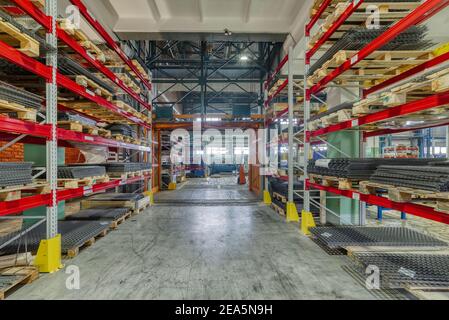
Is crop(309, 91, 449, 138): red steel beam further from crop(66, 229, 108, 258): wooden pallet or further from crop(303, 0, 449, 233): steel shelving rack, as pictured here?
crop(66, 229, 108, 258): wooden pallet

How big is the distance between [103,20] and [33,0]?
4908 millimetres

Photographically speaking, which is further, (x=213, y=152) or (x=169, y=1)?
(x=213, y=152)

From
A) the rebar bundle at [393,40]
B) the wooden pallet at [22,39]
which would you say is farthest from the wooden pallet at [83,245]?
the rebar bundle at [393,40]

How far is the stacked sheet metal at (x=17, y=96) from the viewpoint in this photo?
10.3ft

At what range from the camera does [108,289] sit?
3.10m

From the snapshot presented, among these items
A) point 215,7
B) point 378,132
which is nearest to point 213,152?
point 215,7

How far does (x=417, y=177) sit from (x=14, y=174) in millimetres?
5196

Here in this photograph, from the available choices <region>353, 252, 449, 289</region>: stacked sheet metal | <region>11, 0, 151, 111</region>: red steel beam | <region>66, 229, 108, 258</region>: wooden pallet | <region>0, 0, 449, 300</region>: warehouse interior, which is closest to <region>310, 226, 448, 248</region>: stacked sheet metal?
<region>0, 0, 449, 300</region>: warehouse interior

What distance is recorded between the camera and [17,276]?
3117 millimetres

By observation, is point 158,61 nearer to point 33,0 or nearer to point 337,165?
point 33,0

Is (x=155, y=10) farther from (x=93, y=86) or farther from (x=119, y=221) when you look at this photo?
(x=119, y=221)

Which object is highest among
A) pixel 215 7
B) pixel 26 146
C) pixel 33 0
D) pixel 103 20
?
pixel 215 7

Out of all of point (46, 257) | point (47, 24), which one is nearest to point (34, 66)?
point (47, 24)

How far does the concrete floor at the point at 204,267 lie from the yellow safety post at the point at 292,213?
557 millimetres
